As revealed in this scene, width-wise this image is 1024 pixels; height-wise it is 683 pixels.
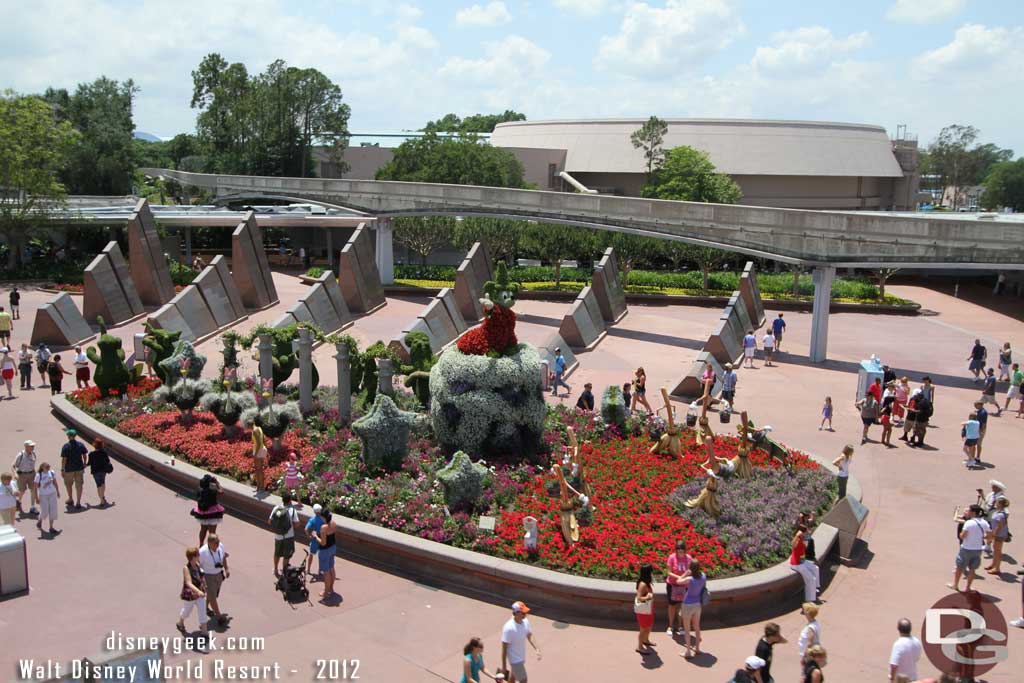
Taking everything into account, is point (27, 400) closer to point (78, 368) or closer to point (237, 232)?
point (78, 368)

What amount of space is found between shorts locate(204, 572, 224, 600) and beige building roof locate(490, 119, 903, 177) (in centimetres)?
6220

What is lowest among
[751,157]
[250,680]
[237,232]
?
[250,680]

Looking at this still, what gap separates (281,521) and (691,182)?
169ft

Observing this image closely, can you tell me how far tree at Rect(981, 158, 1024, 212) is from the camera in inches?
3474

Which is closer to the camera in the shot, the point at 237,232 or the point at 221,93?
the point at 237,232

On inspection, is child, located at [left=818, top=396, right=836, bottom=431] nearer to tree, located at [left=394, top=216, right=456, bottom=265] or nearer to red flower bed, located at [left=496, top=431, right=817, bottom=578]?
red flower bed, located at [left=496, top=431, right=817, bottom=578]

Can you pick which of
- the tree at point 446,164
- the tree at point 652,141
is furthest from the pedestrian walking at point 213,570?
the tree at point 652,141

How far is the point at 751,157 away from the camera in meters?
69.1

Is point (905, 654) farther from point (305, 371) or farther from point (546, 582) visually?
point (305, 371)

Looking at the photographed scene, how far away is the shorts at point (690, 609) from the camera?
35.6 ft

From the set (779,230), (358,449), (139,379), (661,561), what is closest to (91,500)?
(358,449)

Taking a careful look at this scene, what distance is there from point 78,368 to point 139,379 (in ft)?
5.97

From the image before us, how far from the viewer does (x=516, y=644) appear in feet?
30.9

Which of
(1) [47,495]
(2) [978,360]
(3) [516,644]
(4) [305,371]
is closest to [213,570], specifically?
(3) [516,644]
